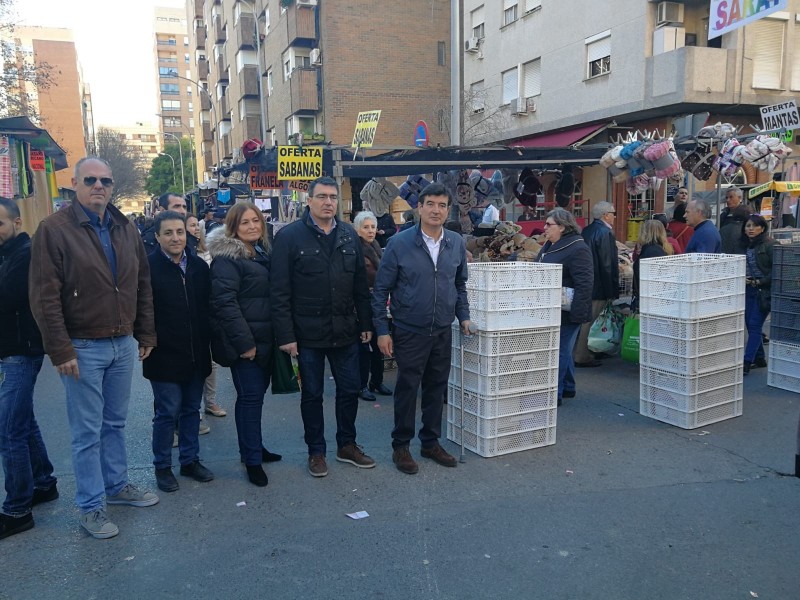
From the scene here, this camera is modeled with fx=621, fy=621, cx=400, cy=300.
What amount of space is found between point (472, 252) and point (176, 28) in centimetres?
10382

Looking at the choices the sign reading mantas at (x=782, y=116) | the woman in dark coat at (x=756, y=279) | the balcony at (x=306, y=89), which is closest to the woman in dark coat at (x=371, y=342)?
the woman in dark coat at (x=756, y=279)

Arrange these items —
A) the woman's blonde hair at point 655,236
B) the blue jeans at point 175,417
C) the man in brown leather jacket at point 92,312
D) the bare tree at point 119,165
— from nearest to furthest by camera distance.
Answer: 1. the man in brown leather jacket at point 92,312
2. the blue jeans at point 175,417
3. the woman's blonde hair at point 655,236
4. the bare tree at point 119,165

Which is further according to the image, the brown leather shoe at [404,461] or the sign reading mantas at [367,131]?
the sign reading mantas at [367,131]

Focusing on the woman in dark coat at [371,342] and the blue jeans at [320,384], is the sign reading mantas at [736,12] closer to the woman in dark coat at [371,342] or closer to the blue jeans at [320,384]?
the woman in dark coat at [371,342]

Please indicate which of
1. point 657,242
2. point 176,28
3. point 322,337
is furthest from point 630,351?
point 176,28

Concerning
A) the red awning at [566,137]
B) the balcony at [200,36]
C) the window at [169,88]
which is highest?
the window at [169,88]

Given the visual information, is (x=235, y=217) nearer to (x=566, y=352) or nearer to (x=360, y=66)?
(x=566, y=352)

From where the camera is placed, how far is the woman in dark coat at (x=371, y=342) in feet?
20.9

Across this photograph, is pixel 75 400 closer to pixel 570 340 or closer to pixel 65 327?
pixel 65 327

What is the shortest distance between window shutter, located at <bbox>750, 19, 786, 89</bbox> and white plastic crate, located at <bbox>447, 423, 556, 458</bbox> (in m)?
16.4

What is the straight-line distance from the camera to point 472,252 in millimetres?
9500

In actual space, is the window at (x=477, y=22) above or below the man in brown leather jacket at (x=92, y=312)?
above

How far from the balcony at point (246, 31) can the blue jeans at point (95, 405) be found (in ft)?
119

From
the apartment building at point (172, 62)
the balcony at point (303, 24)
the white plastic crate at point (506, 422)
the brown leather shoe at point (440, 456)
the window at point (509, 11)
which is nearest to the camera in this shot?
the brown leather shoe at point (440, 456)
